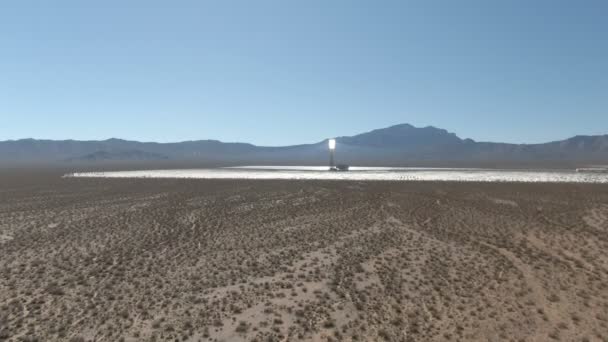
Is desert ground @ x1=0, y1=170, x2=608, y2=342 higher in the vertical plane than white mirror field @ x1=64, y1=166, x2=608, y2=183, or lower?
lower

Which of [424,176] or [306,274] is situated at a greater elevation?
[424,176]

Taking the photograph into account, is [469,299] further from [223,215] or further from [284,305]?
[223,215]

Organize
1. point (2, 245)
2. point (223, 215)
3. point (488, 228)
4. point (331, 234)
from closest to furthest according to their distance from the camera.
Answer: point (2, 245)
point (331, 234)
point (488, 228)
point (223, 215)

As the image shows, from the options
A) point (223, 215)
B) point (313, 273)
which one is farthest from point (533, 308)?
point (223, 215)

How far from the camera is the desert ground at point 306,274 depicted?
1065cm

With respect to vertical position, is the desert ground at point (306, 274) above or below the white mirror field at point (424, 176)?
below

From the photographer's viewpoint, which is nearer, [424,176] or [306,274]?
[306,274]

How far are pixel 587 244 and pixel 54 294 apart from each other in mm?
21993

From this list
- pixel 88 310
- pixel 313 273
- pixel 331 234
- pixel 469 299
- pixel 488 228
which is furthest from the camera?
pixel 488 228

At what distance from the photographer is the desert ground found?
1065 cm

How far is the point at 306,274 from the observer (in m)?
14.7

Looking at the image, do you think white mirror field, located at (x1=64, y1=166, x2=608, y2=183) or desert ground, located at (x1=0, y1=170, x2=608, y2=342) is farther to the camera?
white mirror field, located at (x1=64, y1=166, x2=608, y2=183)

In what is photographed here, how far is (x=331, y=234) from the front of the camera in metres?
21.0

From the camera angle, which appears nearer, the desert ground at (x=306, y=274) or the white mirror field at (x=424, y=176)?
the desert ground at (x=306, y=274)
